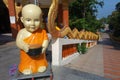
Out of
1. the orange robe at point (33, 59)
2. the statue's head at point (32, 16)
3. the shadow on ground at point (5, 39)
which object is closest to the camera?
the statue's head at point (32, 16)

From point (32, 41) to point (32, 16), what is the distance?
47 cm

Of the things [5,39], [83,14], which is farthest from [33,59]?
[83,14]

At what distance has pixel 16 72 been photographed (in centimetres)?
440

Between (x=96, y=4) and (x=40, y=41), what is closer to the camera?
(x=40, y=41)

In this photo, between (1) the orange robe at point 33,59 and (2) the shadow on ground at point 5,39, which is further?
(2) the shadow on ground at point 5,39

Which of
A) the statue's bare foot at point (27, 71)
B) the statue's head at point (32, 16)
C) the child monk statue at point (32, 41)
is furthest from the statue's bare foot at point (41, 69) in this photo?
the statue's head at point (32, 16)

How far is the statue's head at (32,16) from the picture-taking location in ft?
13.4

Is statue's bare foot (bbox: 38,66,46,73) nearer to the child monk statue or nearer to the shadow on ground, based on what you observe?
the child monk statue

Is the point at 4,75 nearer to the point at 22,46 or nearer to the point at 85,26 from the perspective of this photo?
the point at 22,46

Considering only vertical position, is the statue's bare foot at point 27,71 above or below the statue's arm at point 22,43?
below

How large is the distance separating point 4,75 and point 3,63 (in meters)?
1.41

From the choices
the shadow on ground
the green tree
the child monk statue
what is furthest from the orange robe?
the green tree

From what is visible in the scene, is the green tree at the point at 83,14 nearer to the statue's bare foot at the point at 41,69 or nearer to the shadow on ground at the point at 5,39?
the shadow on ground at the point at 5,39

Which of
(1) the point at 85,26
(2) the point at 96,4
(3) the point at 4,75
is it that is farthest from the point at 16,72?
(2) the point at 96,4
